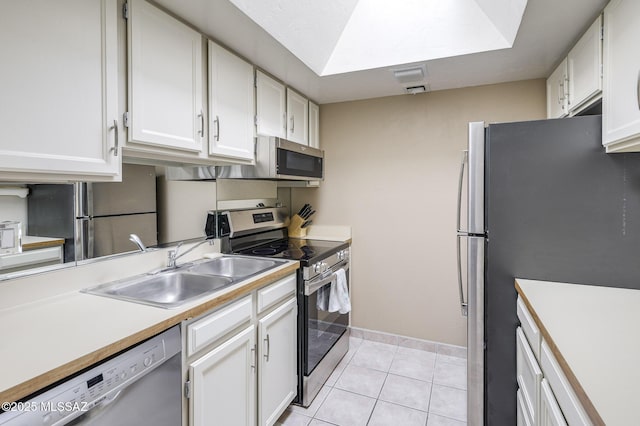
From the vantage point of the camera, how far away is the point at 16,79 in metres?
0.99

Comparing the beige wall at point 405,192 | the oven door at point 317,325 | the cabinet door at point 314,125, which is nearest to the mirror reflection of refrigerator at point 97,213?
the oven door at point 317,325

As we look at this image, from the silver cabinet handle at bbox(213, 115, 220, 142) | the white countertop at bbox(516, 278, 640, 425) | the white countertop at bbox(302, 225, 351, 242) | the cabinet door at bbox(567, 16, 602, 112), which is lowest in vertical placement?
the white countertop at bbox(516, 278, 640, 425)

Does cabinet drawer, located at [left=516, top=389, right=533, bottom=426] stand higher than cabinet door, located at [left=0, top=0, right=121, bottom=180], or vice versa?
cabinet door, located at [left=0, top=0, right=121, bottom=180]

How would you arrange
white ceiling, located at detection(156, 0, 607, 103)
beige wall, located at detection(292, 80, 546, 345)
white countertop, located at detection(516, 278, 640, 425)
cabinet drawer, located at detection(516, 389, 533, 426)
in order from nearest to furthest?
white countertop, located at detection(516, 278, 640, 425) < cabinet drawer, located at detection(516, 389, 533, 426) < white ceiling, located at detection(156, 0, 607, 103) < beige wall, located at detection(292, 80, 546, 345)

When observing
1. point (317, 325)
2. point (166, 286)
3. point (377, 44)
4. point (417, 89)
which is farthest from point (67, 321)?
point (417, 89)

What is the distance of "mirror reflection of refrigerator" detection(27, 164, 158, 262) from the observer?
133cm

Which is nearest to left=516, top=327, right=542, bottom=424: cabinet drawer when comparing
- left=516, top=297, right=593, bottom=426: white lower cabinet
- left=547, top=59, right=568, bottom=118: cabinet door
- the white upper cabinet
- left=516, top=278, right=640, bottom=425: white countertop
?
left=516, top=297, right=593, bottom=426: white lower cabinet

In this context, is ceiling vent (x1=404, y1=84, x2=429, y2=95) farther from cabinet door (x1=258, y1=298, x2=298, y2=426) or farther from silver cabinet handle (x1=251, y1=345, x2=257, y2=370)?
silver cabinet handle (x1=251, y1=345, x2=257, y2=370)

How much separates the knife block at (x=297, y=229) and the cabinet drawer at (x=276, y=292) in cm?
109

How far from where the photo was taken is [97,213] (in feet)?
4.97

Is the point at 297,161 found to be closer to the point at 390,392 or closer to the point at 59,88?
the point at 59,88

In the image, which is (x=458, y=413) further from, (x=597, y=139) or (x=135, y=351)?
(x=135, y=351)

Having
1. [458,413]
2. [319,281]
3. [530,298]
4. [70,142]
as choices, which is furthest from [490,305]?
[70,142]

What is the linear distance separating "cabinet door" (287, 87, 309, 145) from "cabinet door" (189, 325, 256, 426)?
5.17ft
